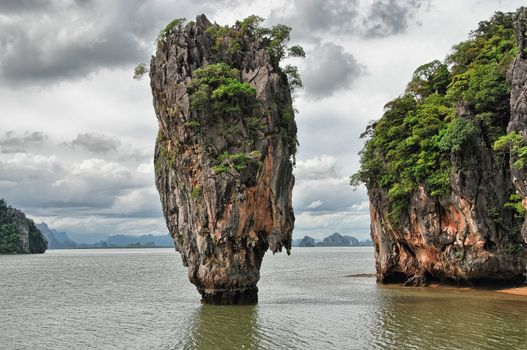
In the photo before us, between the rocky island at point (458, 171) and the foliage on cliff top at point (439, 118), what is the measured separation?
9 centimetres

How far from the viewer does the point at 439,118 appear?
1711 inches

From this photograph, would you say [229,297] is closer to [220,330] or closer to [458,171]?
[220,330]

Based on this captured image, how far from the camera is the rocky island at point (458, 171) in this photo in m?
38.3

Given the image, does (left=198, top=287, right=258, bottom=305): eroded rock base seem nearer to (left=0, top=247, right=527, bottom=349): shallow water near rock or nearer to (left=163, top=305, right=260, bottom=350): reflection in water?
(left=0, top=247, right=527, bottom=349): shallow water near rock

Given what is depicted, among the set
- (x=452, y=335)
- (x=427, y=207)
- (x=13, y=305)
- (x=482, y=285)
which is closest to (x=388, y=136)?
(x=427, y=207)

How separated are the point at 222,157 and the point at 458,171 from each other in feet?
61.4

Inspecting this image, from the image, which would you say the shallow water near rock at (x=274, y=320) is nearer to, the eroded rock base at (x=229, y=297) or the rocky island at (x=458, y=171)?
the eroded rock base at (x=229, y=297)

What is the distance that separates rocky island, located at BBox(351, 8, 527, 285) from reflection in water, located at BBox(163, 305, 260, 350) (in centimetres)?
1821

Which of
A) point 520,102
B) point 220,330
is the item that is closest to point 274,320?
point 220,330

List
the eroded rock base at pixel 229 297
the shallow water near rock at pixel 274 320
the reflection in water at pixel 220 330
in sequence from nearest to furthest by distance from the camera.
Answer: the reflection in water at pixel 220 330
the shallow water near rock at pixel 274 320
the eroded rock base at pixel 229 297

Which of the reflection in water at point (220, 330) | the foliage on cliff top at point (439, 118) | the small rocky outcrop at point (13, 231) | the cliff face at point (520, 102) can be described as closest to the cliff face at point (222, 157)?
the reflection in water at point (220, 330)

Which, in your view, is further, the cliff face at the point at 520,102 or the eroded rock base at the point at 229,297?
the eroded rock base at the point at 229,297

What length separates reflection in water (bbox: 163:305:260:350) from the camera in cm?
2302

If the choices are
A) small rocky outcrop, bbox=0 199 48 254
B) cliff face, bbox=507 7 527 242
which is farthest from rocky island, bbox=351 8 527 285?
small rocky outcrop, bbox=0 199 48 254
